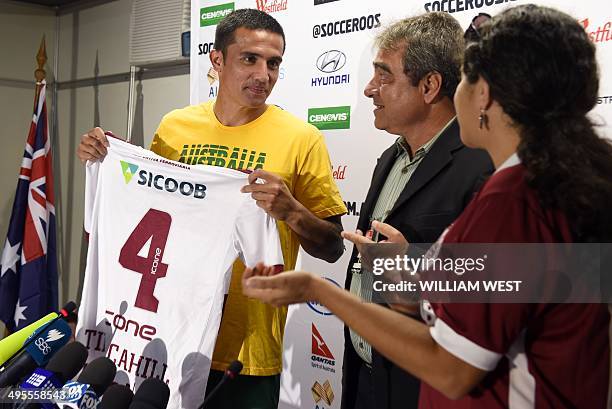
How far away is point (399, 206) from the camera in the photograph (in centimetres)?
193

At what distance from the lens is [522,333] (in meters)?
1.16

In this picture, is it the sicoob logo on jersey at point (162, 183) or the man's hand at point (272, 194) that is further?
the sicoob logo on jersey at point (162, 183)

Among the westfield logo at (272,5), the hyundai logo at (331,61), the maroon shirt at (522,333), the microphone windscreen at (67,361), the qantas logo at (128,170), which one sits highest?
the westfield logo at (272,5)

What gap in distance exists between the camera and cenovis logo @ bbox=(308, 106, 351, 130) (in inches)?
119

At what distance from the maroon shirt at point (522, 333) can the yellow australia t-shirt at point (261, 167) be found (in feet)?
3.74

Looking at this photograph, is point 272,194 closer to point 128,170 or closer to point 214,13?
point 128,170

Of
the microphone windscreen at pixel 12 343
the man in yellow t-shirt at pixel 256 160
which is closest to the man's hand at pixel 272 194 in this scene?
the man in yellow t-shirt at pixel 256 160

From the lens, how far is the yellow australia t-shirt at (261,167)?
2238mm

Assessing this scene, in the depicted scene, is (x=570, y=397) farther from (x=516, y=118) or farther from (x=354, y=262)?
(x=354, y=262)

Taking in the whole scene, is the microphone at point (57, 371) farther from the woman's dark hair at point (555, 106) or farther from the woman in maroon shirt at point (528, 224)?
the woman's dark hair at point (555, 106)

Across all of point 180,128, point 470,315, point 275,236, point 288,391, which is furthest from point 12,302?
point 470,315

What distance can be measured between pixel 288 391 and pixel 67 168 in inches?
125

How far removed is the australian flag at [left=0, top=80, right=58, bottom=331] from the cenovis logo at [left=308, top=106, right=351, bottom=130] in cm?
239

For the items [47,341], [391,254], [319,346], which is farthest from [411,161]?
[319,346]
